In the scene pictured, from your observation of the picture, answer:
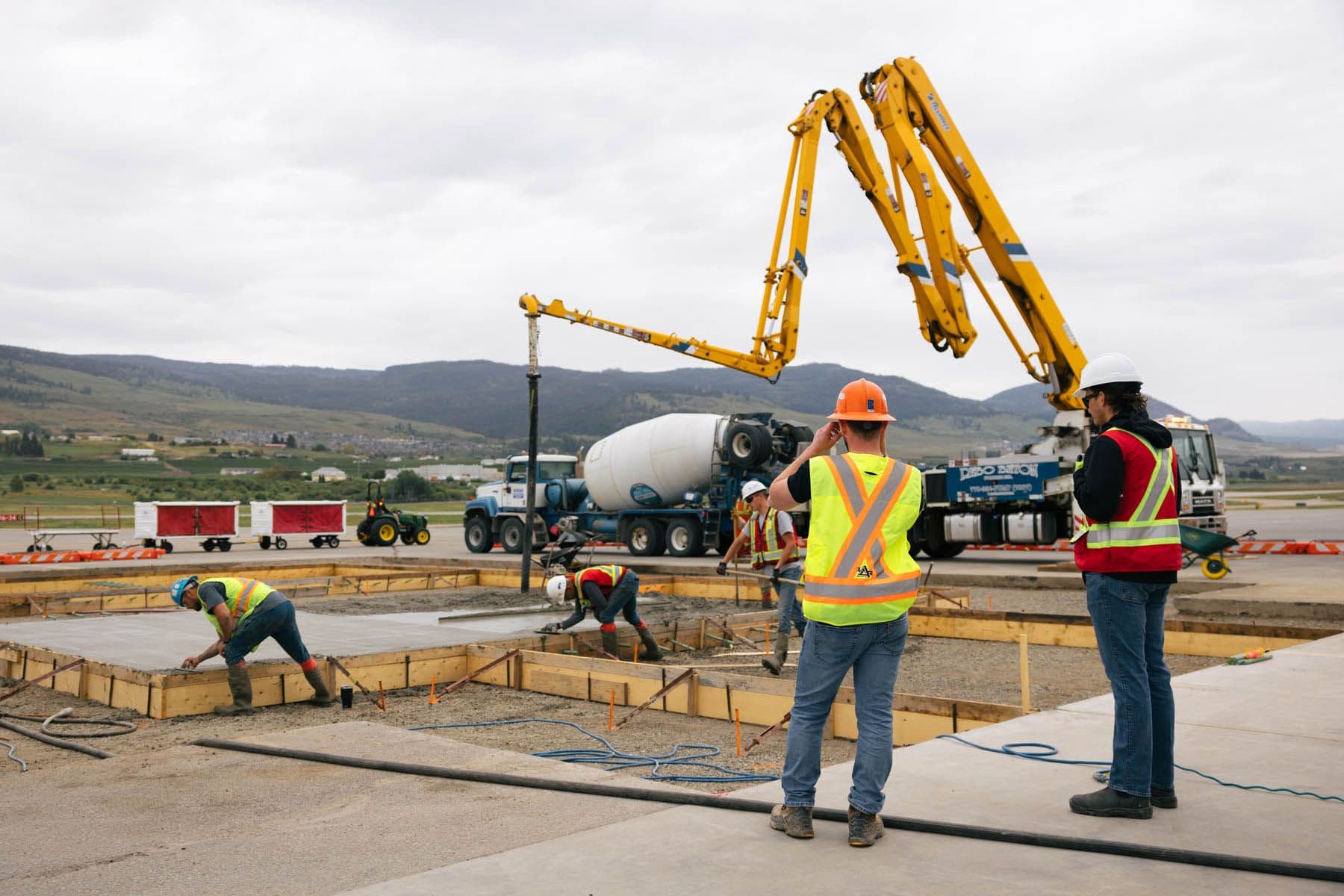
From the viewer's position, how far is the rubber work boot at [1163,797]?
4.30 m

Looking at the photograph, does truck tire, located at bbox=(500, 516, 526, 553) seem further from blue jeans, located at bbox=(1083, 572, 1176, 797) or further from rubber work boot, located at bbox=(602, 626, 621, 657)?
blue jeans, located at bbox=(1083, 572, 1176, 797)

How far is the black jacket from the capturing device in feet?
14.0

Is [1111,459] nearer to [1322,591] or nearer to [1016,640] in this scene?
[1016,640]

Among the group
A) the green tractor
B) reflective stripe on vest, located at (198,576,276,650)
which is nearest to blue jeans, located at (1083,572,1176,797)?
reflective stripe on vest, located at (198,576,276,650)

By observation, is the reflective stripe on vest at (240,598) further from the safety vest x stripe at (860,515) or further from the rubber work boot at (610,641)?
the safety vest x stripe at (860,515)

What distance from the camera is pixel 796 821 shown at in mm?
3996

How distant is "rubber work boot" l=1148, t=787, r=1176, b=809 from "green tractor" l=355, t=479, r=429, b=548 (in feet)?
95.1

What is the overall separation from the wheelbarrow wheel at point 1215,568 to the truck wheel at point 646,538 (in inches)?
448

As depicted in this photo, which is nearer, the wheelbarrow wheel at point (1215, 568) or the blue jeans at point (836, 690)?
the blue jeans at point (836, 690)

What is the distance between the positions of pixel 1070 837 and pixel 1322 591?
13.0 m

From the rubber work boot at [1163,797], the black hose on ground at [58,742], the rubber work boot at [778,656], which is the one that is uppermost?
the rubber work boot at [1163,797]

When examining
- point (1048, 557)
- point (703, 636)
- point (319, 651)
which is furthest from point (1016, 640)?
point (1048, 557)

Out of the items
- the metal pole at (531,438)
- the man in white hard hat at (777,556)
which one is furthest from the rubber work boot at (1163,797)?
the metal pole at (531,438)

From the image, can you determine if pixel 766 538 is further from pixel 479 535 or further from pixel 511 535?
pixel 479 535
